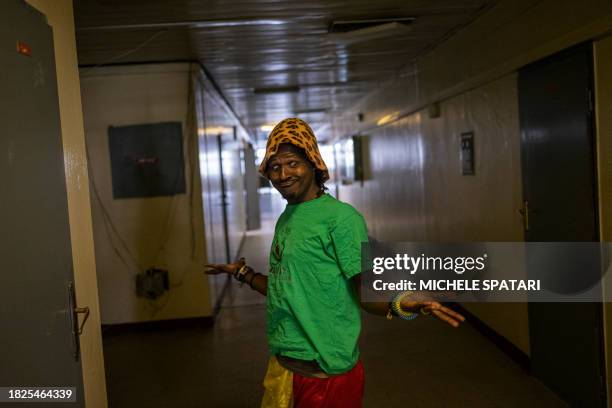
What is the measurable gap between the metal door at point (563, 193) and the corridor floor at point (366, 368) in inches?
10.3

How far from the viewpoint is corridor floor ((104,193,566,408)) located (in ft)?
10.8

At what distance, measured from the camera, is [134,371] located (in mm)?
4016

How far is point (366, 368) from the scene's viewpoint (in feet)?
12.4

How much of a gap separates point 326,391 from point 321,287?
1.00 ft

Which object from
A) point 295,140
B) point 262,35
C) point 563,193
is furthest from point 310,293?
point 262,35

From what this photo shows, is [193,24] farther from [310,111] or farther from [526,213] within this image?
→ [310,111]

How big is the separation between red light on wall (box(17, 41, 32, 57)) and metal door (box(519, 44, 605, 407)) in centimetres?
244

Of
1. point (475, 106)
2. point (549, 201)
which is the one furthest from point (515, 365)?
point (475, 106)

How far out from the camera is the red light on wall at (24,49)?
1395 millimetres

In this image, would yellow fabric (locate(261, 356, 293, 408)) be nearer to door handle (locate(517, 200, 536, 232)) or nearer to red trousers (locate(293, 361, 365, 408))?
red trousers (locate(293, 361, 365, 408))

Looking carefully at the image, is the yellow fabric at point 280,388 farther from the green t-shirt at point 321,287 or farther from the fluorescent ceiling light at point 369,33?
the fluorescent ceiling light at point 369,33

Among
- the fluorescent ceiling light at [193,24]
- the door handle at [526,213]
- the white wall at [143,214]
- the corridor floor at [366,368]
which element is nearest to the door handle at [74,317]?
the corridor floor at [366,368]

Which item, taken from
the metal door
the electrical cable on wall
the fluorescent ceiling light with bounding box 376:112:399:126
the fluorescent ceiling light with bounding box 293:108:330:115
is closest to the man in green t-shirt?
the metal door

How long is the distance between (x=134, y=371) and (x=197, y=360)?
46cm
